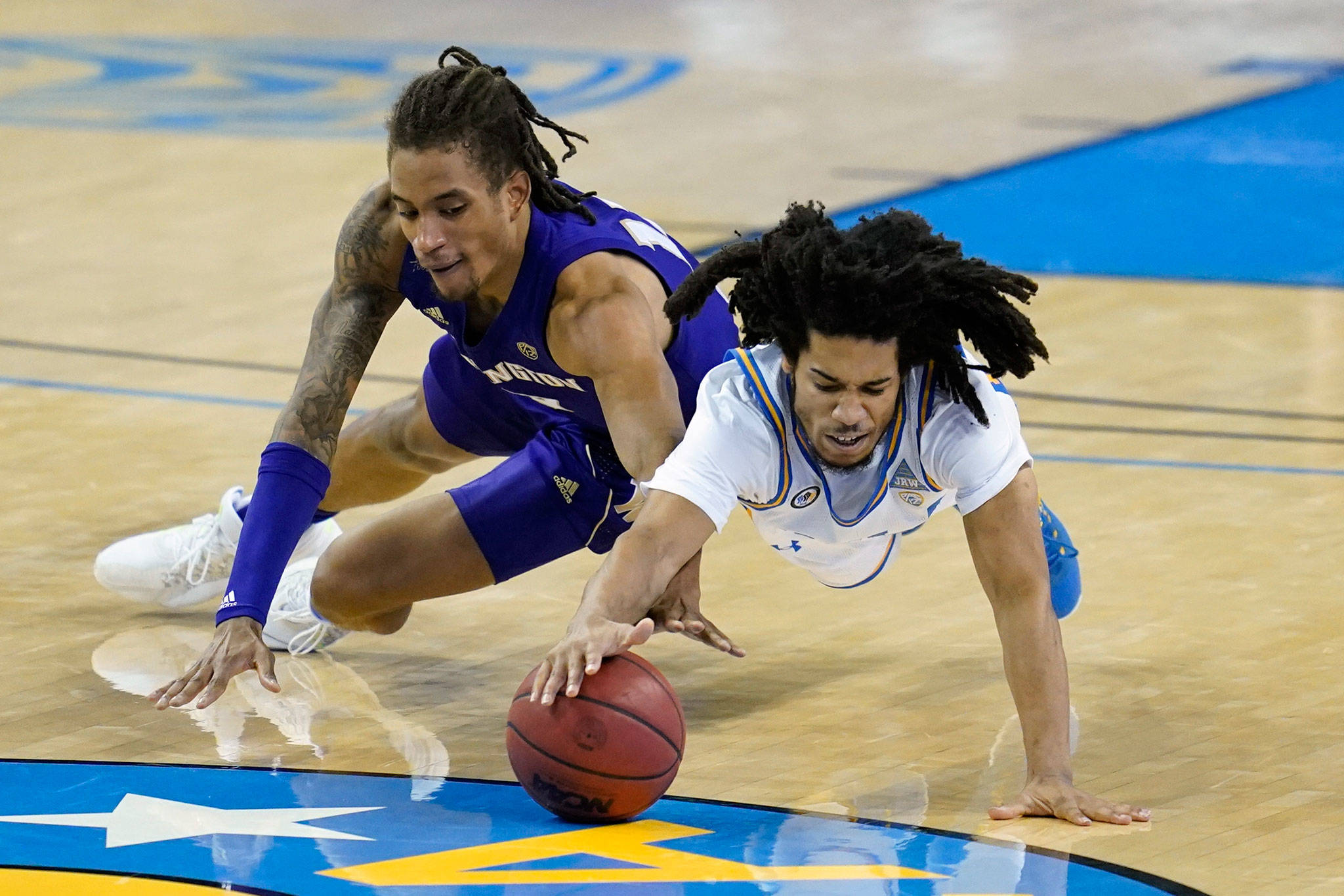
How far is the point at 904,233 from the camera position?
12.9ft

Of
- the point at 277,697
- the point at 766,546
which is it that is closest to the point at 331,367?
the point at 277,697

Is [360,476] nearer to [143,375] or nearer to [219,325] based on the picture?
[143,375]

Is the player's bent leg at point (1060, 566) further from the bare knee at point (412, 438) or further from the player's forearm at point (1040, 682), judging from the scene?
the bare knee at point (412, 438)

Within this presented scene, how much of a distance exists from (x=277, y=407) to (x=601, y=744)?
149 inches

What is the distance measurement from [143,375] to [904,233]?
4486mm

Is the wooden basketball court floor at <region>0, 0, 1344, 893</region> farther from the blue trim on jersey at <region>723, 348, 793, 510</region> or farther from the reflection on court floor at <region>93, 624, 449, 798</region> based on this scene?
the blue trim on jersey at <region>723, 348, 793, 510</region>

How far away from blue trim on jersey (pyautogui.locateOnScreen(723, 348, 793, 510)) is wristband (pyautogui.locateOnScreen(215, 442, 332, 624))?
0.95m

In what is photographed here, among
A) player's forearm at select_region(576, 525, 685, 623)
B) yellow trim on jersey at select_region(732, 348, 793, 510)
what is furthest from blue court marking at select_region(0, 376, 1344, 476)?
player's forearm at select_region(576, 525, 685, 623)

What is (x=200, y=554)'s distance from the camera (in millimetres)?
5371

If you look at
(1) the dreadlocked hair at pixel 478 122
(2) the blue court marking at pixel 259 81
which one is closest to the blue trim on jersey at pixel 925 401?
(1) the dreadlocked hair at pixel 478 122

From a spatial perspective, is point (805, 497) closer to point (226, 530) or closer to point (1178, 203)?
point (226, 530)

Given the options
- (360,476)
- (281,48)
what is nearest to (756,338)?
(360,476)

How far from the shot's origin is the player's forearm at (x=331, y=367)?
4496 mm

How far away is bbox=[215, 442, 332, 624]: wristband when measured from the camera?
13.8ft
